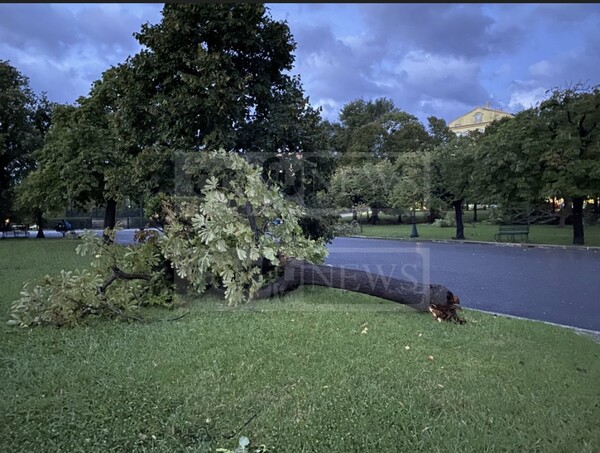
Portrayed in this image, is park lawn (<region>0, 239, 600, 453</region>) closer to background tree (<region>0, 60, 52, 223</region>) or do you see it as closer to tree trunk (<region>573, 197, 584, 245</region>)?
tree trunk (<region>573, 197, 584, 245</region>)

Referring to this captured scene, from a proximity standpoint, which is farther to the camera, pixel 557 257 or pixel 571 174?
pixel 571 174

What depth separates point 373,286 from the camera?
5.94 meters

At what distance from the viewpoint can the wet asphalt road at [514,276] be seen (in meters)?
6.85

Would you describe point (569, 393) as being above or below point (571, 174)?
below

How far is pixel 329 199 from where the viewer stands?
9.39m

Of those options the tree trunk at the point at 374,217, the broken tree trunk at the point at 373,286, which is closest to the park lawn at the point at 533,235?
the tree trunk at the point at 374,217

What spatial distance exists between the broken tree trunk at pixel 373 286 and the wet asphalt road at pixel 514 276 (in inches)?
62.2

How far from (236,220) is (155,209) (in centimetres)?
238

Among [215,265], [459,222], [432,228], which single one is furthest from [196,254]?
[432,228]

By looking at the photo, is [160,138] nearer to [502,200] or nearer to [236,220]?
[236,220]

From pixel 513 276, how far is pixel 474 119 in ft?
200

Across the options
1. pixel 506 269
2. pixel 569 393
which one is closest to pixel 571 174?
pixel 506 269

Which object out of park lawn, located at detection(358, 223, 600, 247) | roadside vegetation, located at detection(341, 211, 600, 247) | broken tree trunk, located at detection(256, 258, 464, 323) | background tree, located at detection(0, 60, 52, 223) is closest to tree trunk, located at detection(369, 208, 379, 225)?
roadside vegetation, located at detection(341, 211, 600, 247)

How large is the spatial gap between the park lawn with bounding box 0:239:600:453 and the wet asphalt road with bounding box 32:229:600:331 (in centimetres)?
174
